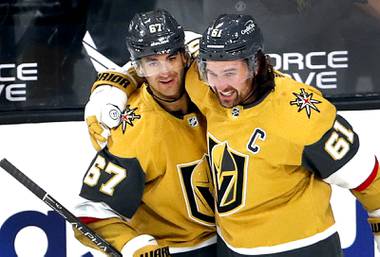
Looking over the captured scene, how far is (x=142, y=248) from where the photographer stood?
261cm

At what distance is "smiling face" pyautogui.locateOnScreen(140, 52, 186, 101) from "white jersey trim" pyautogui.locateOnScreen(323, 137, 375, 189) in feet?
1.52

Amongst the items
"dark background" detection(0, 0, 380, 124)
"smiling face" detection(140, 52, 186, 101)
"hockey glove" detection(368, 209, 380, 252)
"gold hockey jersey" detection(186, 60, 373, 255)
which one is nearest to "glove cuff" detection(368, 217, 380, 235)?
"hockey glove" detection(368, 209, 380, 252)

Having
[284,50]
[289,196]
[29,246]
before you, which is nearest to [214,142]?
[289,196]

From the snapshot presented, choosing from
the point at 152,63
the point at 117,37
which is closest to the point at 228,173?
the point at 152,63

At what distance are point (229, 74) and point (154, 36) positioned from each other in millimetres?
242

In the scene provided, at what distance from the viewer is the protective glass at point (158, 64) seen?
258cm

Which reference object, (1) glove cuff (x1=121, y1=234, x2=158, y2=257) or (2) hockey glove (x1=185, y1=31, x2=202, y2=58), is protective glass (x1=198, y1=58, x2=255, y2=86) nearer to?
(2) hockey glove (x1=185, y1=31, x2=202, y2=58)

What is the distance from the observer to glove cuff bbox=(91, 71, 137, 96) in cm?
277

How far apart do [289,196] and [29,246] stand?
1.23 metres

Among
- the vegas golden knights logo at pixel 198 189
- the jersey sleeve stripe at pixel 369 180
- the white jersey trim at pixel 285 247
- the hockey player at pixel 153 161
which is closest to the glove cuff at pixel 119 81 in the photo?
the hockey player at pixel 153 161

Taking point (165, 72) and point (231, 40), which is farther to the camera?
point (165, 72)

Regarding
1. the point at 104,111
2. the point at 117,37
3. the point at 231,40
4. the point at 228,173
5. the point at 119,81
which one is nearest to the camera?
the point at 231,40

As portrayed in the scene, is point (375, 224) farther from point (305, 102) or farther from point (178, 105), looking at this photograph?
point (178, 105)

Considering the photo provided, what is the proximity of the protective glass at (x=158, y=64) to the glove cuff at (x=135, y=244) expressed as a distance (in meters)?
0.43
